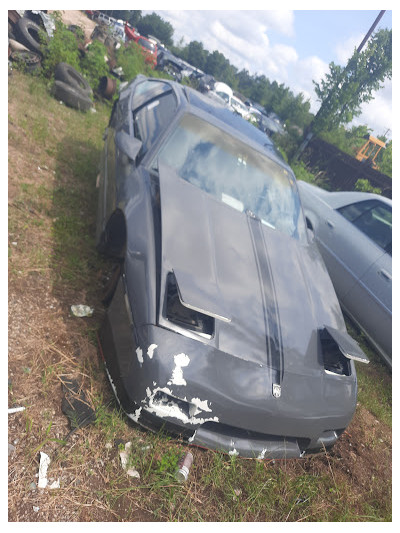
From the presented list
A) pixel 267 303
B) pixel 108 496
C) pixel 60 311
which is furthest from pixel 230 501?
pixel 60 311

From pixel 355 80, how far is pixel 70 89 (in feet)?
30.2

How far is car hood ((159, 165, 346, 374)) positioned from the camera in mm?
1819

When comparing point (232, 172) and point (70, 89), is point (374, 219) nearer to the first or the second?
point (232, 172)

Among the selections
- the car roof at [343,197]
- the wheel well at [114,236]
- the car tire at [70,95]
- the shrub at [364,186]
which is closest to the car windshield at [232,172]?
the wheel well at [114,236]

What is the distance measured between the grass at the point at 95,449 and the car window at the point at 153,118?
1085 mm

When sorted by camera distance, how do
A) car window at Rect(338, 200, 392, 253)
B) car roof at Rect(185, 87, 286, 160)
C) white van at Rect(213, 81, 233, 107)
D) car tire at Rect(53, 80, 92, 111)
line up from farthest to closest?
white van at Rect(213, 81, 233, 107)
car tire at Rect(53, 80, 92, 111)
car window at Rect(338, 200, 392, 253)
car roof at Rect(185, 87, 286, 160)

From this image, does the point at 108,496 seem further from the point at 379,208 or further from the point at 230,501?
the point at 379,208

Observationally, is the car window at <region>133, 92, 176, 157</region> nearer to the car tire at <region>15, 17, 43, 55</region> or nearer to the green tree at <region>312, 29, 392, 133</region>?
the car tire at <region>15, 17, 43, 55</region>

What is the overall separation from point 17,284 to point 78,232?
Result: 929mm

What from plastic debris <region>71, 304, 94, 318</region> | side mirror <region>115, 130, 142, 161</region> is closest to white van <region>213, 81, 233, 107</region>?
side mirror <region>115, 130, 142, 161</region>

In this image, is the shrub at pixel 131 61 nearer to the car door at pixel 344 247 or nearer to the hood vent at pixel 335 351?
the car door at pixel 344 247

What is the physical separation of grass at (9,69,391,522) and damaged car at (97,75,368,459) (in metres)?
0.21

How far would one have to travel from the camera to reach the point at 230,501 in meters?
1.79

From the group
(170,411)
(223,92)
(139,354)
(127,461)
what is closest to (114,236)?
(139,354)
